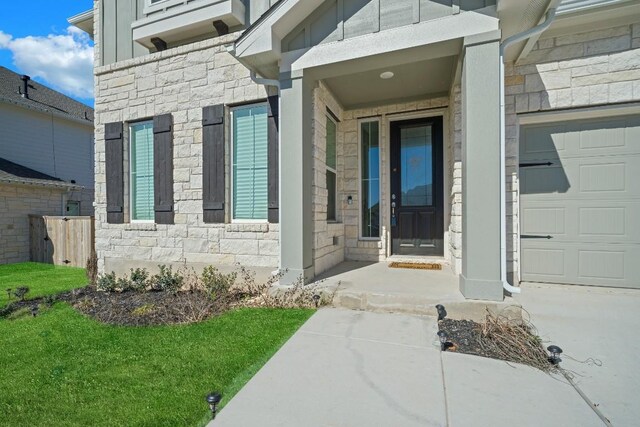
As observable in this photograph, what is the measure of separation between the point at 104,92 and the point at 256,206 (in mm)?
3958

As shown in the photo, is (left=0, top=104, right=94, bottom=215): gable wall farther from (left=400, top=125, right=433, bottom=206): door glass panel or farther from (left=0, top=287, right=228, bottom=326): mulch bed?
(left=400, top=125, right=433, bottom=206): door glass panel

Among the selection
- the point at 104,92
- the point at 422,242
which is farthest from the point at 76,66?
the point at 422,242

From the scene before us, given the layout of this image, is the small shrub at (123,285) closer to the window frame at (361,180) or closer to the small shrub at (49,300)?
the small shrub at (49,300)

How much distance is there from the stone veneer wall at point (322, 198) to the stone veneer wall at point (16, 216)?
9.92 metres

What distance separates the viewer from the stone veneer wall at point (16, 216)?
8695 mm

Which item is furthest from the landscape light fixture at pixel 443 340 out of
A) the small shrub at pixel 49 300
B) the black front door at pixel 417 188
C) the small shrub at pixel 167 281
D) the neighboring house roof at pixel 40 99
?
the neighboring house roof at pixel 40 99

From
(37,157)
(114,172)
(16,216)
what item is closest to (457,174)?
(114,172)

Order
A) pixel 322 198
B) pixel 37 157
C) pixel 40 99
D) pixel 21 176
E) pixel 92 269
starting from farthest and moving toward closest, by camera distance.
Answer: pixel 40 99, pixel 37 157, pixel 21 176, pixel 92 269, pixel 322 198

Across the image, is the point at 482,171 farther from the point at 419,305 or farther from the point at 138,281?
the point at 138,281

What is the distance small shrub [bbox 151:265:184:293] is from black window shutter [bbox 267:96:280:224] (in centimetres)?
186

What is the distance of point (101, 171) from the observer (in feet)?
18.8

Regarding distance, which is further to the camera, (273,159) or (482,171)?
(273,159)

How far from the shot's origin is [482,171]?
3.11 metres

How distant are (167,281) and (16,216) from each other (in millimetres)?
7905
